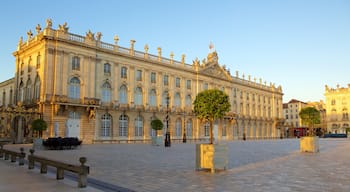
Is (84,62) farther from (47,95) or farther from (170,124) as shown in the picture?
(170,124)

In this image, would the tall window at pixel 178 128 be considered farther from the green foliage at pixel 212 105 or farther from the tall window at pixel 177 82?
the green foliage at pixel 212 105

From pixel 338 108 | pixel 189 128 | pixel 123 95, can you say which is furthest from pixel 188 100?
pixel 338 108

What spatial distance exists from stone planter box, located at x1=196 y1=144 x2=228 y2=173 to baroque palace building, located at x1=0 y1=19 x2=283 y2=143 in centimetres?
2219

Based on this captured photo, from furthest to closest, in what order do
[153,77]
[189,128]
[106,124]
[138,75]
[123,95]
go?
1. [189,128]
2. [153,77]
3. [138,75]
4. [123,95]
5. [106,124]

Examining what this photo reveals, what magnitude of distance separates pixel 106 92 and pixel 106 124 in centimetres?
397

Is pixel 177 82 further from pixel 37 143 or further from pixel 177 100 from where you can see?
pixel 37 143

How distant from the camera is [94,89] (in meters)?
36.9

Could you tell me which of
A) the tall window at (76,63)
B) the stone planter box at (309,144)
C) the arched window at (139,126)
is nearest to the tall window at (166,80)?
the arched window at (139,126)

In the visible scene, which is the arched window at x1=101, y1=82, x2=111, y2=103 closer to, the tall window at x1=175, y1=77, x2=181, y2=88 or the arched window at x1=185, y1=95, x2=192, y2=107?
the tall window at x1=175, y1=77, x2=181, y2=88

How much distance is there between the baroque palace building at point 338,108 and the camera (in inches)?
3369

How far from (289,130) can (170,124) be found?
59.9 m

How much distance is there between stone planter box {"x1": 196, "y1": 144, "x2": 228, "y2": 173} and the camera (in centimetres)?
1109

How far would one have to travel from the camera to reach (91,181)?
9156 millimetres

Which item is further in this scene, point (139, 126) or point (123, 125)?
point (139, 126)
